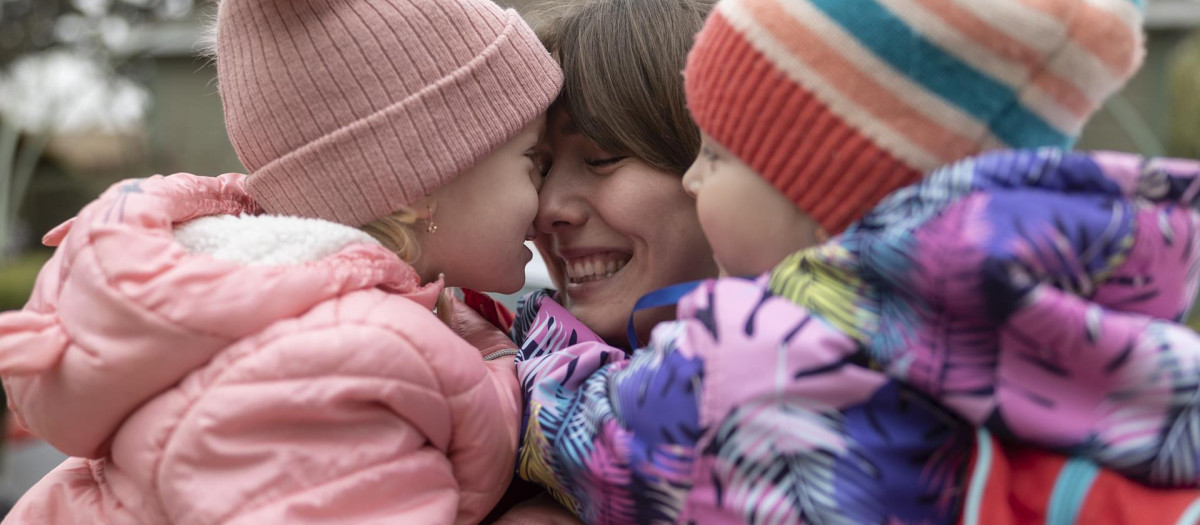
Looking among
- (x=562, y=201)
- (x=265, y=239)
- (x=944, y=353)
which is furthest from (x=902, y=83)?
(x=265, y=239)

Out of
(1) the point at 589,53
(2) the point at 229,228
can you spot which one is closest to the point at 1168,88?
(1) the point at 589,53

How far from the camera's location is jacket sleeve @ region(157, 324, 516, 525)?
144 centimetres

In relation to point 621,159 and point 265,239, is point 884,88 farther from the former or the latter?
point 265,239

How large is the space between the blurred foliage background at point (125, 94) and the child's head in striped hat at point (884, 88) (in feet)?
38.5

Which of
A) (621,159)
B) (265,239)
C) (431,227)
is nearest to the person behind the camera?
(265,239)

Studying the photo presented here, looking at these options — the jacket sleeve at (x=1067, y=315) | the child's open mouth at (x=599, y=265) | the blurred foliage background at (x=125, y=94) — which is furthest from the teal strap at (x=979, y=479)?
the blurred foliage background at (x=125, y=94)

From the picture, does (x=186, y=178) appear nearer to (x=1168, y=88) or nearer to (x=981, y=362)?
(x=981, y=362)

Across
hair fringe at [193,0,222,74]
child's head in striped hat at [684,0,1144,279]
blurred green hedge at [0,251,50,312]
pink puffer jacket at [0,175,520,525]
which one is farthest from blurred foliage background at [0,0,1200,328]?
pink puffer jacket at [0,175,520,525]

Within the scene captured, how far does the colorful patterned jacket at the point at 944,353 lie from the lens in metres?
1.22

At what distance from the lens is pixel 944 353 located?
1269 millimetres

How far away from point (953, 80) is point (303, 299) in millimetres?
1036

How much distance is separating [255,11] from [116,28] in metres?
14.1

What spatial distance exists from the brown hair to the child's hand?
50cm

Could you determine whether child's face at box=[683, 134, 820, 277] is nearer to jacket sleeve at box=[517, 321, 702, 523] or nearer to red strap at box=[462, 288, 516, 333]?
jacket sleeve at box=[517, 321, 702, 523]
